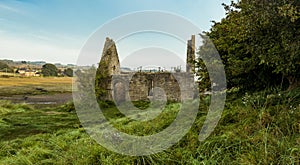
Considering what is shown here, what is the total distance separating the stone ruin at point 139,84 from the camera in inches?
634

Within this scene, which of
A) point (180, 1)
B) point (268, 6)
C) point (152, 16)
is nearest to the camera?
point (268, 6)

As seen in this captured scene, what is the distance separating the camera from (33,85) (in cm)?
2788

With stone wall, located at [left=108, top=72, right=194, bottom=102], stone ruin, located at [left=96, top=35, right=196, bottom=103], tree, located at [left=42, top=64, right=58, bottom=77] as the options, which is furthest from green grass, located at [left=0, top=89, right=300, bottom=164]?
tree, located at [left=42, top=64, right=58, bottom=77]

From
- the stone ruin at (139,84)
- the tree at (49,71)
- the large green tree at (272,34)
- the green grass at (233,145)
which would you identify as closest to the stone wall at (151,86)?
the stone ruin at (139,84)

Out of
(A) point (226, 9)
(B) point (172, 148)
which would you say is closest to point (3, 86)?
(A) point (226, 9)

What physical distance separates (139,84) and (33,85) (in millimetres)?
15534

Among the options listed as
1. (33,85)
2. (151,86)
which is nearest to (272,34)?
(151,86)

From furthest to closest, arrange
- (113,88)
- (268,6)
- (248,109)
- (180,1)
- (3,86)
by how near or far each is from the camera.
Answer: (3,86) → (113,88) → (180,1) → (248,109) → (268,6)

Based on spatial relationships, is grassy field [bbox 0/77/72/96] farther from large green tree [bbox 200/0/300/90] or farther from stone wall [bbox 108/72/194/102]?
large green tree [bbox 200/0/300/90]

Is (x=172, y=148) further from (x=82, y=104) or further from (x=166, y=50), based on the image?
(x=82, y=104)

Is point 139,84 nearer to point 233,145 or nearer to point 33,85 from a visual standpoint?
point 233,145

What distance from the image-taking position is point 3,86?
24734mm

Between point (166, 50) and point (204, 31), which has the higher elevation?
point (204, 31)

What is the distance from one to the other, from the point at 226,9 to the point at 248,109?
4161mm
